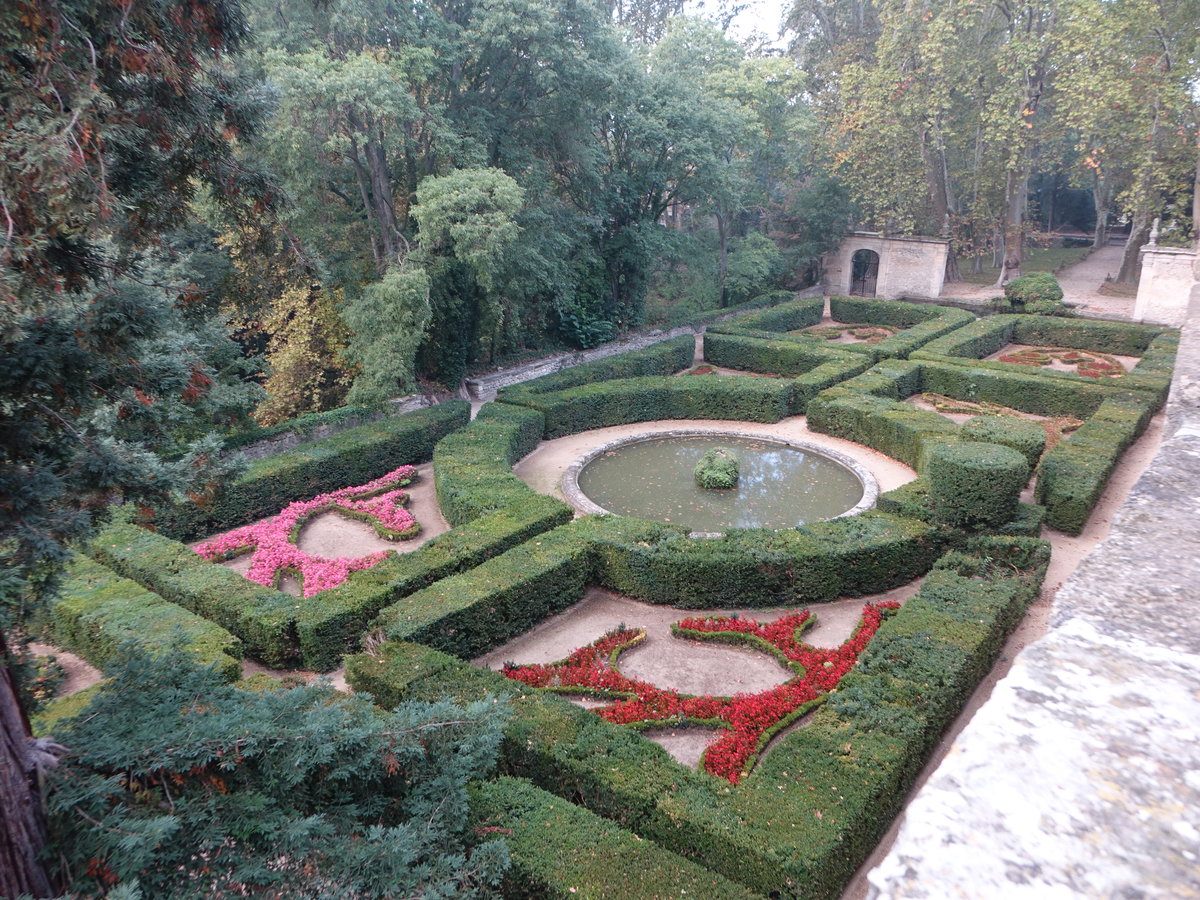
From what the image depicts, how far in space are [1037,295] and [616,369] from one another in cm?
1536

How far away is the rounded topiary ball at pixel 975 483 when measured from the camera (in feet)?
37.4

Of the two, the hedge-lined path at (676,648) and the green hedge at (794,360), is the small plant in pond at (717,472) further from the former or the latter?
the green hedge at (794,360)

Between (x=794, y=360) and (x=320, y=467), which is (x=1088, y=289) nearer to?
(x=794, y=360)

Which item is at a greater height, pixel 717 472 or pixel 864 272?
pixel 864 272

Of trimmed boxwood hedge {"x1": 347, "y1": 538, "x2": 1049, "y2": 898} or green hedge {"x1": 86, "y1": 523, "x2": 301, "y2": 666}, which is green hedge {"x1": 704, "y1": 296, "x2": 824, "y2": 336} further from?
green hedge {"x1": 86, "y1": 523, "x2": 301, "y2": 666}

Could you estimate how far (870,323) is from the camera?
2830cm

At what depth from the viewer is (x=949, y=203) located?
30.4m

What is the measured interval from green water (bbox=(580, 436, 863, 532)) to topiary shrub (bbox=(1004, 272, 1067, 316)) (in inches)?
558

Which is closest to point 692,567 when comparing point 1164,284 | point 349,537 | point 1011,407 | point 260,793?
point 349,537

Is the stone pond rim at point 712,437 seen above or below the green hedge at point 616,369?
below

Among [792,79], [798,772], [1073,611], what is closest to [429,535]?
[798,772]

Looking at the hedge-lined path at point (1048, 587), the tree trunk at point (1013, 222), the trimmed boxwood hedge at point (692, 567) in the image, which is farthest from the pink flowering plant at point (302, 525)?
the tree trunk at point (1013, 222)

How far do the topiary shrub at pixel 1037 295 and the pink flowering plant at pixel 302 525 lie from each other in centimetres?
2157

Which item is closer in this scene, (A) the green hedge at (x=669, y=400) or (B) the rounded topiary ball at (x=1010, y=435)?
(B) the rounded topiary ball at (x=1010, y=435)
